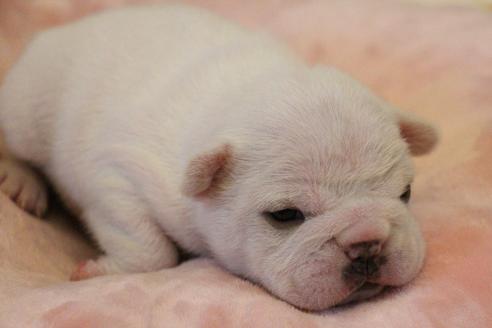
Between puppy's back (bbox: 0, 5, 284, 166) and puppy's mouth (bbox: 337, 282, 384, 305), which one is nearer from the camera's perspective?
puppy's mouth (bbox: 337, 282, 384, 305)

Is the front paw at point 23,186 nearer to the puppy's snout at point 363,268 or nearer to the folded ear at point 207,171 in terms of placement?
the folded ear at point 207,171

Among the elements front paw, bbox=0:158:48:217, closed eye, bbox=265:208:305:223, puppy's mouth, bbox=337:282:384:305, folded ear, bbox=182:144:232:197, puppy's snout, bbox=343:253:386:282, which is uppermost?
folded ear, bbox=182:144:232:197

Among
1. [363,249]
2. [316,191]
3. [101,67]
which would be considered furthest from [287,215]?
[101,67]

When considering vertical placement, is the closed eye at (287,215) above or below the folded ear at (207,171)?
below

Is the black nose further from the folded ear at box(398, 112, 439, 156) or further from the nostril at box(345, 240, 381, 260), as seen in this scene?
the folded ear at box(398, 112, 439, 156)

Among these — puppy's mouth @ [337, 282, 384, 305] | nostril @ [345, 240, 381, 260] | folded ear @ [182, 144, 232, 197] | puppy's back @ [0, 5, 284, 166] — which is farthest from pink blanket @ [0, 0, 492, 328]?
puppy's back @ [0, 5, 284, 166]

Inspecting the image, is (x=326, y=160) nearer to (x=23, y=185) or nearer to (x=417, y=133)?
(x=417, y=133)

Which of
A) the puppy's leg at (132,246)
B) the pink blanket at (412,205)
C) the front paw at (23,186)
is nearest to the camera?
the pink blanket at (412,205)

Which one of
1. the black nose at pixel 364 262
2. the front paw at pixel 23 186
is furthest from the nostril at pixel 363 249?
the front paw at pixel 23 186
